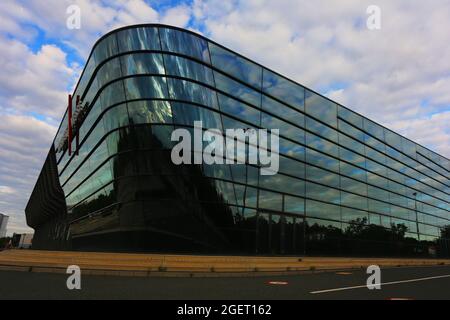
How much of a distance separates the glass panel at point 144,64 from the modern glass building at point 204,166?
68 mm

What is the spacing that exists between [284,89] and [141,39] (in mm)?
10103

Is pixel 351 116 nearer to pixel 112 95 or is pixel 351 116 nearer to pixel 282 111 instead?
pixel 282 111

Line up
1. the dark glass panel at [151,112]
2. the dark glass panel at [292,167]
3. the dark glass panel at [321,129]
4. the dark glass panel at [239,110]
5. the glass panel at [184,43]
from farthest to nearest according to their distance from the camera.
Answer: the dark glass panel at [321,129], the dark glass panel at [292,167], the dark glass panel at [239,110], the glass panel at [184,43], the dark glass panel at [151,112]

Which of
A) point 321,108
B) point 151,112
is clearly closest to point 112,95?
point 151,112

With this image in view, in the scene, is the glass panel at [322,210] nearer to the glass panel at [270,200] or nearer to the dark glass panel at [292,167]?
the dark glass panel at [292,167]

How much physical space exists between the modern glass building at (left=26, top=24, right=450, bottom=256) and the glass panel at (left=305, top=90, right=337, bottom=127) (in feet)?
0.39

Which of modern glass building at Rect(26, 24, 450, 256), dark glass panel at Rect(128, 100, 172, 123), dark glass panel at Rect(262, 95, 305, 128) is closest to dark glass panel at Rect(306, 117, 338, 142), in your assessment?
modern glass building at Rect(26, 24, 450, 256)

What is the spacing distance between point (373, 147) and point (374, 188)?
3.77 metres

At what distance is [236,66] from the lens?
72.2ft

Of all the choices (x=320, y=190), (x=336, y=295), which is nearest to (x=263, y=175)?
(x=320, y=190)

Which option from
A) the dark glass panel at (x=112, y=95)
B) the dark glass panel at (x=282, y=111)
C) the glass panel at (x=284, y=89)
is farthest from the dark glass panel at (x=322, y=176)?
the dark glass panel at (x=112, y=95)

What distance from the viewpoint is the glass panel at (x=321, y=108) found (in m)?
26.9

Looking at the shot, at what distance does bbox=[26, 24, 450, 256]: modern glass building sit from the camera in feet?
57.4
